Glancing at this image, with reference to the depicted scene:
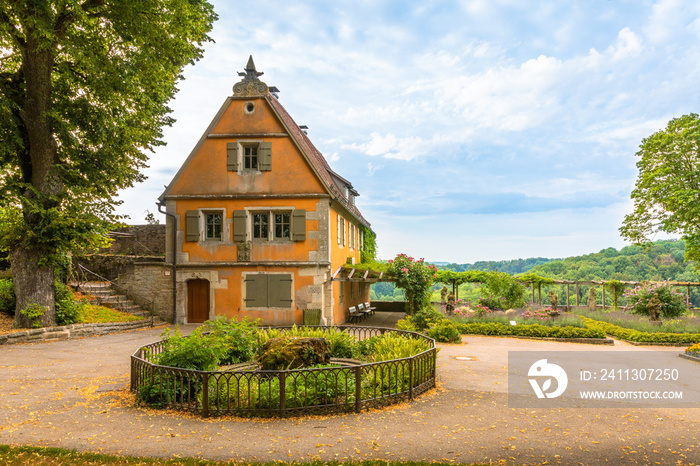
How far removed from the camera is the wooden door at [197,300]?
20656 millimetres

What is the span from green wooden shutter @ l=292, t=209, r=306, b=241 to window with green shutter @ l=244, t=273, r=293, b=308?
1731 mm

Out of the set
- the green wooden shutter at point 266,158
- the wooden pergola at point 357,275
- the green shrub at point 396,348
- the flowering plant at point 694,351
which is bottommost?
the flowering plant at point 694,351

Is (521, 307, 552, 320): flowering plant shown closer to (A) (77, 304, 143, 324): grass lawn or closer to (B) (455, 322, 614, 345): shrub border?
(B) (455, 322, 614, 345): shrub border

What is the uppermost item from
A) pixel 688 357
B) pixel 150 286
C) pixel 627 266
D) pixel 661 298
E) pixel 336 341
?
pixel 627 266

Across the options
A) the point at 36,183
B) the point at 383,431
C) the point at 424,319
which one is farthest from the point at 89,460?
the point at 36,183

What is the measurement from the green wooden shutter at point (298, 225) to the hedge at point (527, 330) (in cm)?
758

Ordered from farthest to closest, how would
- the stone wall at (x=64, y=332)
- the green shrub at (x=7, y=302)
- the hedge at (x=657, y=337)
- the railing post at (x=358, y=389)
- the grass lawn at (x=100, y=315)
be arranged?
the grass lawn at (x=100, y=315), the green shrub at (x=7, y=302), the hedge at (x=657, y=337), the stone wall at (x=64, y=332), the railing post at (x=358, y=389)

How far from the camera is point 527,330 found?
57.0ft

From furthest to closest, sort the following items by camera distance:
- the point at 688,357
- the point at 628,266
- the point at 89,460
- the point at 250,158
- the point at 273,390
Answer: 1. the point at 628,266
2. the point at 250,158
3. the point at 688,357
4. the point at 273,390
5. the point at 89,460

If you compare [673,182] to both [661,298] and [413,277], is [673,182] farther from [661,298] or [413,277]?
[413,277]

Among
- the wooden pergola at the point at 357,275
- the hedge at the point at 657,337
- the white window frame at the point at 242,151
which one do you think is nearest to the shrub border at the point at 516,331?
the hedge at the point at 657,337

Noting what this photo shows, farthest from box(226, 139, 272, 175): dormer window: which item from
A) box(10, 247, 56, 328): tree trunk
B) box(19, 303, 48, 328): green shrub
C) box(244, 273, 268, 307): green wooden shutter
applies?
box(19, 303, 48, 328): green shrub

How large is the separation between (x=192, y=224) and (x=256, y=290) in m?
4.20

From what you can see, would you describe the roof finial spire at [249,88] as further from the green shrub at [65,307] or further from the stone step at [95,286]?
the stone step at [95,286]
